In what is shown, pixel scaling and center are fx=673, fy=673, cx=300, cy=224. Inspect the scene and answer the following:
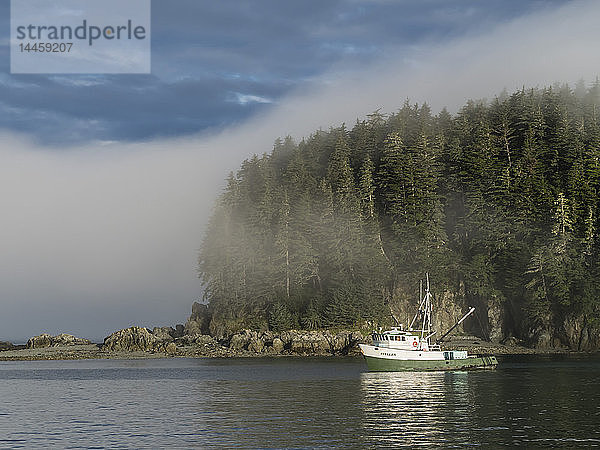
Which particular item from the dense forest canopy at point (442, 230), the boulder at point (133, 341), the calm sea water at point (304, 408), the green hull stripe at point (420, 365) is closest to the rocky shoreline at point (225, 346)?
the boulder at point (133, 341)

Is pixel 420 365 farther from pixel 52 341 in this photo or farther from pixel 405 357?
pixel 52 341

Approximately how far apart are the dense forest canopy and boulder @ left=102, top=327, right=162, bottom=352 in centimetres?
1419

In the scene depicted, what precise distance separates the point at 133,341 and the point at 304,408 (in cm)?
9809

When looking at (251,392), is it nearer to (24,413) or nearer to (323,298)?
(24,413)

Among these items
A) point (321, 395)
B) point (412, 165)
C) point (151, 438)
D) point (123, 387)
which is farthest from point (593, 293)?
point (151, 438)

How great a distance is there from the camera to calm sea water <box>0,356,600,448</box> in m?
43.6

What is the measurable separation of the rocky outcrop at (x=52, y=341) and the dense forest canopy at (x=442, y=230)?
37.1 metres

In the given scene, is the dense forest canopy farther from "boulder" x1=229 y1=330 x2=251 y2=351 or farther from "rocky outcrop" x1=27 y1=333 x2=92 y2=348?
"rocky outcrop" x1=27 y1=333 x2=92 y2=348

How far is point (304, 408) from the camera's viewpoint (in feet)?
187

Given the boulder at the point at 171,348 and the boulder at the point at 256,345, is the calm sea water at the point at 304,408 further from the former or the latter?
the boulder at the point at 171,348

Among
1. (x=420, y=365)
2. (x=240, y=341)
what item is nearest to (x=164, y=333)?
(x=240, y=341)

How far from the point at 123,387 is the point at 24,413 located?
69.9 feet

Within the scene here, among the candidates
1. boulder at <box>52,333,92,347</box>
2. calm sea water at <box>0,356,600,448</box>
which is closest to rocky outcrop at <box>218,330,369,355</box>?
calm sea water at <box>0,356,600,448</box>

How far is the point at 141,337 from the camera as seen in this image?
147500 mm
